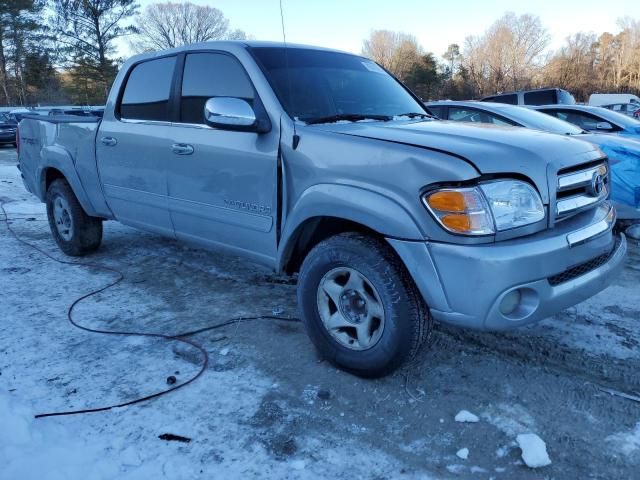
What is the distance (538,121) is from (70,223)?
536 centimetres

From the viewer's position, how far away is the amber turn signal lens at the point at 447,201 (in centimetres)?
234

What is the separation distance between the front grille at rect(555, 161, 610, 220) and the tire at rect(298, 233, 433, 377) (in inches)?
33.5

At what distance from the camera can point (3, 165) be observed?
13281 millimetres

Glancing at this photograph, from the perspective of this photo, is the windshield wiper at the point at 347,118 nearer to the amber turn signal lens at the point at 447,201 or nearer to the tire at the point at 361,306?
the tire at the point at 361,306

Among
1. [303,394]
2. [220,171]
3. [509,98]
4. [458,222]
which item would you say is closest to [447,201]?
[458,222]

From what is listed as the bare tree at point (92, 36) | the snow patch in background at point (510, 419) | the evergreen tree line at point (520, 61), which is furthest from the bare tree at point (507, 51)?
the snow patch in background at point (510, 419)

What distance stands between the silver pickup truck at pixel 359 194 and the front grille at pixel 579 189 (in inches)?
0.4

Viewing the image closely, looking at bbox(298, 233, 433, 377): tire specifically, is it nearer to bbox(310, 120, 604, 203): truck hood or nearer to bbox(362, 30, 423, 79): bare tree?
bbox(310, 120, 604, 203): truck hood

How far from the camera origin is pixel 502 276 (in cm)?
229

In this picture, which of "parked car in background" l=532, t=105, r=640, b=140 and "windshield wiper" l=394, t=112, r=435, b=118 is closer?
"windshield wiper" l=394, t=112, r=435, b=118

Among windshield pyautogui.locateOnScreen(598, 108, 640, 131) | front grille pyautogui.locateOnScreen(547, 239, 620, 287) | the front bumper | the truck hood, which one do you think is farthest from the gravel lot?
windshield pyautogui.locateOnScreen(598, 108, 640, 131)

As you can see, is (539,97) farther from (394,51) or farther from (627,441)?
(394,51)

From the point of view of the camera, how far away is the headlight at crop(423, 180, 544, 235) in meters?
2.34

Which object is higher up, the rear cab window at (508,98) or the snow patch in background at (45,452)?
the rear cab window at (508,98)
